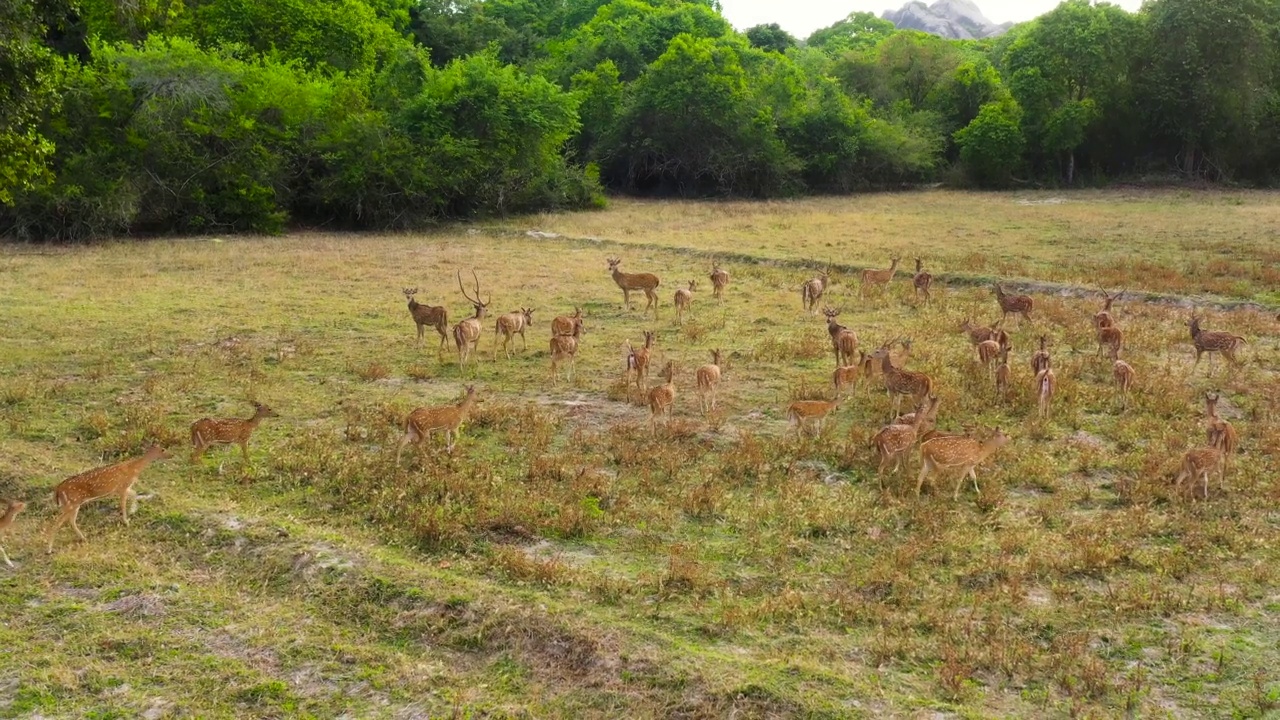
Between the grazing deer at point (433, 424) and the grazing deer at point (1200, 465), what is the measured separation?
6781 mm

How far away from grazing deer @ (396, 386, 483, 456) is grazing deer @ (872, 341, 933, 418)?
476cm

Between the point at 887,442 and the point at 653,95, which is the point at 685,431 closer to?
the point at 887,442

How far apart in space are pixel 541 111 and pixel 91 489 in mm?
27649

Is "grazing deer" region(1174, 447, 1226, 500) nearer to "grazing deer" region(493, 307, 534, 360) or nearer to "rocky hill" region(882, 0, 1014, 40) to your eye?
"grazing deer" region(493, 307, 534, 360)

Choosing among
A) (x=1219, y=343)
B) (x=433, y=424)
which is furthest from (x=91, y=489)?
(x=1219, y=343)

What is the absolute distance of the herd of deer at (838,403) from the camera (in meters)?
7.81

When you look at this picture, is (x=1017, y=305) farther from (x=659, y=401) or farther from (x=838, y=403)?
(x=659, y=401)

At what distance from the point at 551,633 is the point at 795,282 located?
15.2 m

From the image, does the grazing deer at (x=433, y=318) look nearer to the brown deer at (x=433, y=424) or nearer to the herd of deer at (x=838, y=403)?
the herd of deer at (x=838, y=403)

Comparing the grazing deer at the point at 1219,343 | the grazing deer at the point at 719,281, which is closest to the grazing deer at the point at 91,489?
the grazing deer at the point at 719,281

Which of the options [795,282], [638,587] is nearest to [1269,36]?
[795,282]

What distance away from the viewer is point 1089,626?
6281 millimetres

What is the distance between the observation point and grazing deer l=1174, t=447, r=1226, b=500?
26.7 ft

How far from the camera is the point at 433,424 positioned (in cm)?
946
